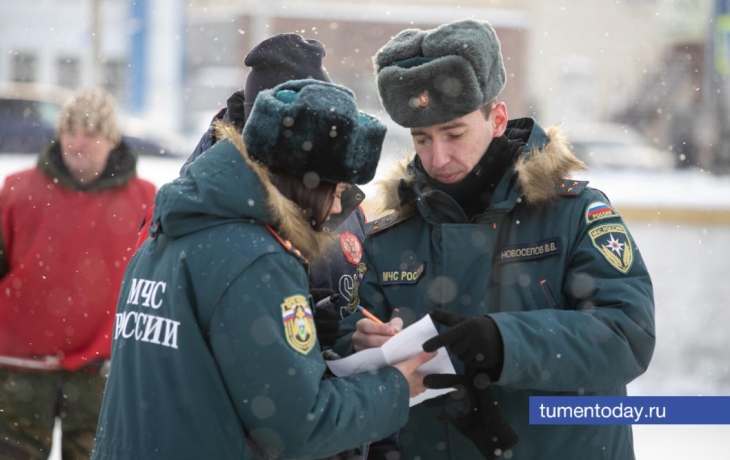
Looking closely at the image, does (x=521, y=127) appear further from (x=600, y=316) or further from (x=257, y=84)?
(x=257, y=84)

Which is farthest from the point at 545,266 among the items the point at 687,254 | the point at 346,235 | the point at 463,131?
the point at 687,254

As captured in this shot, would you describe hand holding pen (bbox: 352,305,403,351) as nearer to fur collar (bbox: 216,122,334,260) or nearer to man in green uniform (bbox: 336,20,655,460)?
man in green uniform (bbox: 336,20,655,460)

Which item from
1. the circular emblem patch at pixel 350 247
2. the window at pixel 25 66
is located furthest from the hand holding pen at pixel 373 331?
the window at pixel 25 66

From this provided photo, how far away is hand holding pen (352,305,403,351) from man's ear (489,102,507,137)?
55 cm

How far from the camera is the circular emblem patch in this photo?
Result: 9.79 ft

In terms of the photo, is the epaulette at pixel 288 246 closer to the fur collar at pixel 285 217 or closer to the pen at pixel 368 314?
the fur collar at pixel 285 217

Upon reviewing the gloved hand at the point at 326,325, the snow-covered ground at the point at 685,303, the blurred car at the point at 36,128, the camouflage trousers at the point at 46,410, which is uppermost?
the gloved hand at the point at 326,325

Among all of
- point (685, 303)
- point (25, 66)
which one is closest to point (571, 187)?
Answer: point (685, 303)

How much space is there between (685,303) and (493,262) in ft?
17.5

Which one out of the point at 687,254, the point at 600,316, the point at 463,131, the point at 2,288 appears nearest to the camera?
the point at 600,316

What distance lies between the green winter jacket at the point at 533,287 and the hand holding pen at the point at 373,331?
83 mm

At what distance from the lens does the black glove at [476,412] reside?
2137 millimetres

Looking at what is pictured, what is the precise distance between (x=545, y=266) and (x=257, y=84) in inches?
44.7

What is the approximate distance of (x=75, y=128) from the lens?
4.21 meters
